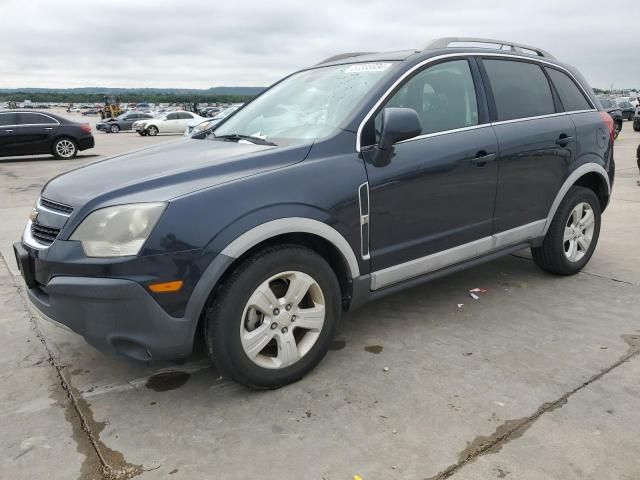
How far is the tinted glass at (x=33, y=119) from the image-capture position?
48.1ft

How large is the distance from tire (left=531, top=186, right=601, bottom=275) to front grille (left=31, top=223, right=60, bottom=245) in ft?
11.5

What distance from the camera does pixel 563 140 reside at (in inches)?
Result: 161

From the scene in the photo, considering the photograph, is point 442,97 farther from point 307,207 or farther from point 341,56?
point 307,207

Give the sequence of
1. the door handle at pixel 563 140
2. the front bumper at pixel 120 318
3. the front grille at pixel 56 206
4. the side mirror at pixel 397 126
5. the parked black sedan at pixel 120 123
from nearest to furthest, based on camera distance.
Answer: the front bumper at pixel 120 318, the front grille at pixel 56 206, the side mirror at pixel 397 126, the door handle at pixel 563 140, the parked black sedan at pixel 120 123

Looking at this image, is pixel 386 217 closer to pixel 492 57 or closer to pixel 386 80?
pixel 386 80

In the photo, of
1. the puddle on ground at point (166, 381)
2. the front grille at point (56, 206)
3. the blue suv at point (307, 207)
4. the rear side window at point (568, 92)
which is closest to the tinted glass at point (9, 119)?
the blue suv at point (307, 207)

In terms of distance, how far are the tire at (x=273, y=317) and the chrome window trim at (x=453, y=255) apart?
388mm

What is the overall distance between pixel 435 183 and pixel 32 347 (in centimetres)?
273

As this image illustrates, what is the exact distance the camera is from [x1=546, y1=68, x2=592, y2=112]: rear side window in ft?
14.1

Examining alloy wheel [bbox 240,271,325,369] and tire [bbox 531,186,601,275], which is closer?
alloy wheel [bbox 240,271,325,369]

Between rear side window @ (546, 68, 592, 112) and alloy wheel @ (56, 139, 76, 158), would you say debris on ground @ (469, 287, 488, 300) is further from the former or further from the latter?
alloy wheel @ (56, 139, 76, 158)

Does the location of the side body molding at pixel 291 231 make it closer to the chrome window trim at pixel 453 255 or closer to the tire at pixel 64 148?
the chrome window trim at pixel 453 255

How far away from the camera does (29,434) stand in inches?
101

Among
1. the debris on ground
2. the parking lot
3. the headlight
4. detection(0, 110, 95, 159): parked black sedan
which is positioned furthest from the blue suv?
detection(0, 110, 95, 159): parked black sedan
